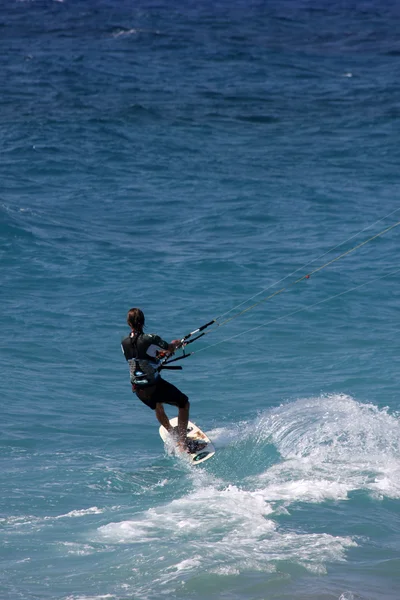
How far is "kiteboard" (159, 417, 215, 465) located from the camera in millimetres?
9586

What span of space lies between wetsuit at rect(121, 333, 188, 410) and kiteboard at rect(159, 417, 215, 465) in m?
0.48

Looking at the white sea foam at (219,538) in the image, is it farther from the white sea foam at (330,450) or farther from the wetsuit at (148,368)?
the wetsuit at (148,368)

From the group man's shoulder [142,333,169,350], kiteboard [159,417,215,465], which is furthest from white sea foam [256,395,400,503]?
man's shoulder [142,333,169,350]

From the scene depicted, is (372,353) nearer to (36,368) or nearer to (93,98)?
(36,368)

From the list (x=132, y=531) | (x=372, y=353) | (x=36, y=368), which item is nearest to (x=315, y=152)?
(x=372, y=353)

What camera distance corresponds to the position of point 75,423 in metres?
10.8

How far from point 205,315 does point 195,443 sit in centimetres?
566

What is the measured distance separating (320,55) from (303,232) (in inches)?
872

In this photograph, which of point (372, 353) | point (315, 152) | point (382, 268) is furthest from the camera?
point (315, 152)

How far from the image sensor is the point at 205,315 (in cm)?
1525

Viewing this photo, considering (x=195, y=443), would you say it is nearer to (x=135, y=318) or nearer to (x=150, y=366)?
(x=150, y=366)

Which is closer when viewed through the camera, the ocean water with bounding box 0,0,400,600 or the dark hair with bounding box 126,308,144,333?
the ocean water with bounding box 0,0,400,600

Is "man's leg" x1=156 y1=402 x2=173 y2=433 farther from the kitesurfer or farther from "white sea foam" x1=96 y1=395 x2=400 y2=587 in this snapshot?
"white sea foam" x1=96 y1=395 x2=400 y2=587

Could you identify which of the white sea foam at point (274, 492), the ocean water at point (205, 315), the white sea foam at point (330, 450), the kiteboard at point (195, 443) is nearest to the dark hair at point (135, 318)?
the kiteboard at point (195, 443)
